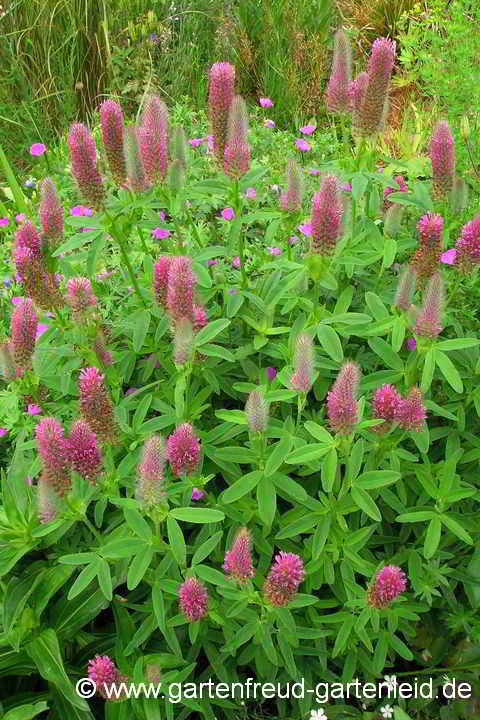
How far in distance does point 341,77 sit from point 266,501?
4.67 feet

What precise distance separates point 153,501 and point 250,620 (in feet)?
1.70

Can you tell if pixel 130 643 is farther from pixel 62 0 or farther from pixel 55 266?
pixel 62 0

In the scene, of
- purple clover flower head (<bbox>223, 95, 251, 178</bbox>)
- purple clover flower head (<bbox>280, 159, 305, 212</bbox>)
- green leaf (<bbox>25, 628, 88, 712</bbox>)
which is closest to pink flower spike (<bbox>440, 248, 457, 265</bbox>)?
purple clover flower head (<bbox>280, 159, 305, 212</bbox>)

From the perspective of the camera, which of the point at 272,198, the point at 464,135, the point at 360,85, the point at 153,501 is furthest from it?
the point at 272,198

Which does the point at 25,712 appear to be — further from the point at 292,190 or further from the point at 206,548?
the point at 292,190

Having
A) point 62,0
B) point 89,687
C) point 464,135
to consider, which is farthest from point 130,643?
point 62,0

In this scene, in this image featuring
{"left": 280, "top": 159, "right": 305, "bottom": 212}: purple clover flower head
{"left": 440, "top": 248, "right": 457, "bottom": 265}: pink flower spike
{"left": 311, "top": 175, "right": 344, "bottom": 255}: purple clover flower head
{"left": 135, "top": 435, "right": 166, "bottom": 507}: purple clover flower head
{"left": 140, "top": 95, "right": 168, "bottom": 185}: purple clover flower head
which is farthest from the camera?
{"left": 440, "top": 248, "right": 457, "bottom": 265}: pink flower spike

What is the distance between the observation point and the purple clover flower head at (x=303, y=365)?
1.94 metres

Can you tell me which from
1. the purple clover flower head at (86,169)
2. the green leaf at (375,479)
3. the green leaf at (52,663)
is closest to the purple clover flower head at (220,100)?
the purple clover flower head at (86,169)

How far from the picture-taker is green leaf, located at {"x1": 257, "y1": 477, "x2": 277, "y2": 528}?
2.09m

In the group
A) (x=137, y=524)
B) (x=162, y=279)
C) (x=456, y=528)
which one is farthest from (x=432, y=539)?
(x=162, y=279)

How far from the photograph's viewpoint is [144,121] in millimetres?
2285

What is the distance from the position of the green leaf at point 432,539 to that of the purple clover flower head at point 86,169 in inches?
55.4

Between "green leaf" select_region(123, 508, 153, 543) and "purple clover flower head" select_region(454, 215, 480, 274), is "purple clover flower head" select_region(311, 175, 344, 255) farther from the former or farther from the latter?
"green leaf" select_region(123, 508, 153, 543)
